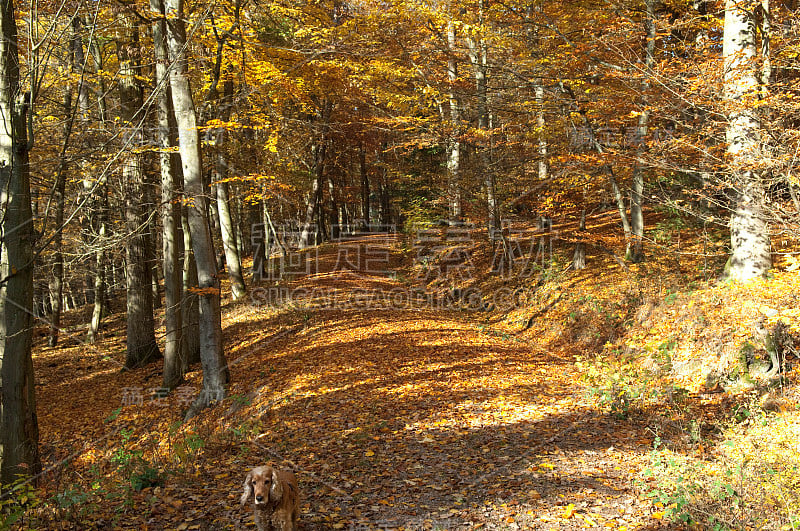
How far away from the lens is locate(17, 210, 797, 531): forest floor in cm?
507

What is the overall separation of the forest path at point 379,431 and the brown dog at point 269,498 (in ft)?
1.88

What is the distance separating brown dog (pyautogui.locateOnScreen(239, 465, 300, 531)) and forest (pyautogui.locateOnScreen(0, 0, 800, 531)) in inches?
1.0

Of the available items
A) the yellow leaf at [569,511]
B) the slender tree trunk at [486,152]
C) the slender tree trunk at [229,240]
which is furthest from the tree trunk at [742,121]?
the slender tree trunk at [229,240]

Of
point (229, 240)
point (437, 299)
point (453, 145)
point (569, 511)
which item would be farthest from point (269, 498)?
point (453, 145)

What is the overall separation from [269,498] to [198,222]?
6.13m

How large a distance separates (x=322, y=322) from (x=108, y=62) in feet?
31.6

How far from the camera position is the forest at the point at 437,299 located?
5305 millimetres

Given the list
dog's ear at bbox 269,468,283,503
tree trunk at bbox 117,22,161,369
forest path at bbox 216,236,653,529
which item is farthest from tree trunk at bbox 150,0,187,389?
dog's ear at bbox 269,468,283,503

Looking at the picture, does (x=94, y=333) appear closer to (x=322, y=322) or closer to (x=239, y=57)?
(x=322, y=322)

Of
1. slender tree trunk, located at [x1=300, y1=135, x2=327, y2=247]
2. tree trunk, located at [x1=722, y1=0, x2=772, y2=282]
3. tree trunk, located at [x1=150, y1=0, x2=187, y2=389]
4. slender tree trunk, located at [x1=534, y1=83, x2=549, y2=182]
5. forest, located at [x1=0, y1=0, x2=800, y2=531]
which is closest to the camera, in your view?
forest, located at [x1=0, y1=0, x2=800, y2=531]

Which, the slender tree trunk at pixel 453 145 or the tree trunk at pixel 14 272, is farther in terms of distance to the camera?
the slender tree trunk at pixel 453 145

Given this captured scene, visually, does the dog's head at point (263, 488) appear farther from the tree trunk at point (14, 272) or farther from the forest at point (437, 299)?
the tree trunk at point (14, 272)

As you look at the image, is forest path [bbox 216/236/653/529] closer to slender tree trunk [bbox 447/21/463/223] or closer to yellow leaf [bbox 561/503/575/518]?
yellow leaf [bbox 561/503/575/518]

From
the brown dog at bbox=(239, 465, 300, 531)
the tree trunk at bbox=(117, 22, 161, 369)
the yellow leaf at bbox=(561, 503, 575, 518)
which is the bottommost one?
the yellow leaf at bbox=(561, 503, 575, 518)
